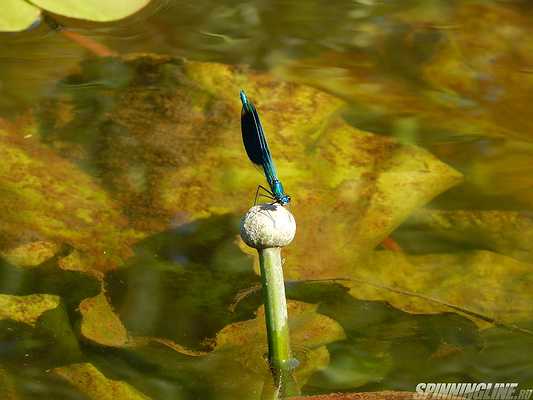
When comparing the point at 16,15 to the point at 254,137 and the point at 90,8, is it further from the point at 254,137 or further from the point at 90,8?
the point at 254,137

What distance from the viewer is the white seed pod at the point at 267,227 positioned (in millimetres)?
1913

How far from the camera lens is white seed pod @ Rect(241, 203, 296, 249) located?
1.91m

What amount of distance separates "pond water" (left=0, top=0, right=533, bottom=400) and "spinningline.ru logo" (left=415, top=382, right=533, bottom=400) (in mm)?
29

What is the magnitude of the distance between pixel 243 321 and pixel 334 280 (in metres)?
0.31

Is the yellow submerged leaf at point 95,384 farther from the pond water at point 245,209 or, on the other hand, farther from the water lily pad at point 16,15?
the water lily pad at point 16,15

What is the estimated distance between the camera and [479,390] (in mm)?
2320

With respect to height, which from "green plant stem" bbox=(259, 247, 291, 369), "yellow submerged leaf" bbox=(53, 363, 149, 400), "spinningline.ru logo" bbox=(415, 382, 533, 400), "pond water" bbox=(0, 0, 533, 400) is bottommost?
"yellow submerged leaf" bbox=(53, 363, 149, 400)

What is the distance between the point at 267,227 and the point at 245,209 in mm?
1079

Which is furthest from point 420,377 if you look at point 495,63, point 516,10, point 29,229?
point 516,10

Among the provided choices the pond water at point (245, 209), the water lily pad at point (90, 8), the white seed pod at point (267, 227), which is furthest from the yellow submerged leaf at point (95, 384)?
the water lily pad at point (90, 8)

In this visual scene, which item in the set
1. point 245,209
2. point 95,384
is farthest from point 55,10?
point 95,384

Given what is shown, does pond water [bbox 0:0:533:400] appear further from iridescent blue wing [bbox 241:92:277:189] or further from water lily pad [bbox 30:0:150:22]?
iridescent blue wing [bbox 241:92:277:189]

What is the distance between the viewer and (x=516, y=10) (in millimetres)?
4594

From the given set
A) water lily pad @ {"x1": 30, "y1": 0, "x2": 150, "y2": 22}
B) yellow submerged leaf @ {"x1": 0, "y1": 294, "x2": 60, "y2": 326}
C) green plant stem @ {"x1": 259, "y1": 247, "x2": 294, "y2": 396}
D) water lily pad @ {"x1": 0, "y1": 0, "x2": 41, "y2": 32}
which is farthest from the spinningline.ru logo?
water lily pad @ {"x1": 0, "y1": 0, "x2": 41, "y2": 32}
